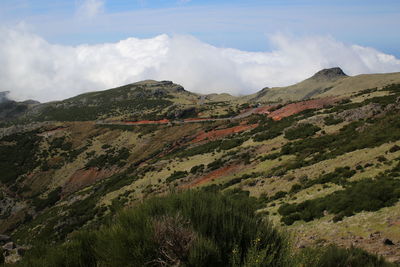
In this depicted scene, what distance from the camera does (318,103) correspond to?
5788 centimetres

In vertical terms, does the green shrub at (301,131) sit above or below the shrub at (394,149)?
above

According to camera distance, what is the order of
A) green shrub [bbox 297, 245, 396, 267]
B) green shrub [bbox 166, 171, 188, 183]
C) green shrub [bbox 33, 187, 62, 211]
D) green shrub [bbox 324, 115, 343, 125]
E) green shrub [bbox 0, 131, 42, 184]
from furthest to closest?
green shrub [bbox 0, 131, 42, 184] → green shrub [bbox 33, 187, 62, 211] → green shrub [bbox 166, 171, 188, 183] → green shrub [bbox 324, 115, 343, 125] → green shrub [bbox 297, 245, 396, 267]

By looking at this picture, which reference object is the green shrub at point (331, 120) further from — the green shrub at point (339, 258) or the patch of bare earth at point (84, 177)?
Result: the patch of bare earth at point (84, 177)

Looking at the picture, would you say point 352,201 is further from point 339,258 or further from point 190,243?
point 190,243

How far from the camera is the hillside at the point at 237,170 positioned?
13.6 meters

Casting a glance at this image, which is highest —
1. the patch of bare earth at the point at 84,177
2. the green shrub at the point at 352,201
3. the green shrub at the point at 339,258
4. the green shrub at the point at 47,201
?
the green shrub at the point at 339,258

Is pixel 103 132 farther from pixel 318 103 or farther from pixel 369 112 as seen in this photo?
pixel 369 112

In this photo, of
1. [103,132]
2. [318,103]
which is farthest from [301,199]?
[103,132]

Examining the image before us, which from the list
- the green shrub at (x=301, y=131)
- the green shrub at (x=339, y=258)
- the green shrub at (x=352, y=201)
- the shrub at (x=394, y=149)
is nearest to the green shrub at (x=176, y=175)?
the green shrub at (x=301, y=131)

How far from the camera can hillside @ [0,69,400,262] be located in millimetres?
13562

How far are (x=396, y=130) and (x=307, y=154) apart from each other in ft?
24.5

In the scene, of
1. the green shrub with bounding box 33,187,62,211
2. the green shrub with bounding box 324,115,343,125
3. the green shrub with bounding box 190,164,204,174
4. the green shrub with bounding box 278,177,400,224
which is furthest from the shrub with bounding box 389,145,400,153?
the green shrub with bounding box 33,187,62,211

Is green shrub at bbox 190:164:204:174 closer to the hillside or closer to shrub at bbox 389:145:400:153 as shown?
the hillside

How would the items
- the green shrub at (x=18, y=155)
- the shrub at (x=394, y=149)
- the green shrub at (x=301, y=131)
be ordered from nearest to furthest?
the shrub at (x=394, y=149) < the green shrub at (x=301, y=131) < the green shrub at (x=18, y=155)
